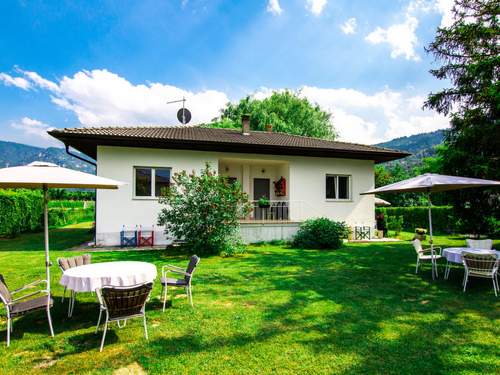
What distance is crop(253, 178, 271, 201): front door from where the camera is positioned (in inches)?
638

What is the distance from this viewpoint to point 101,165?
11914mm

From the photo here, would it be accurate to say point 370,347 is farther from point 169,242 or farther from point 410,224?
point 410,224

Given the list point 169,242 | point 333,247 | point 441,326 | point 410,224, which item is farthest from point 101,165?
point 410,224

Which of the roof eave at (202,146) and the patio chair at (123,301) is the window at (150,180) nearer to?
the roof eave at (202,146)

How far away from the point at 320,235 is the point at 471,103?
25.1ft

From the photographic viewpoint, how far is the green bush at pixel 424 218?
64.3ft

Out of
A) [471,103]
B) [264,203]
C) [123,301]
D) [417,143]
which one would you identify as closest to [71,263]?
[123,301]

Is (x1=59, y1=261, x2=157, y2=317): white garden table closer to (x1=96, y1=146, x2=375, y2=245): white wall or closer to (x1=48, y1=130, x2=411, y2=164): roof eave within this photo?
(x1=96, y1=146, x2=375, y2=245): white wall

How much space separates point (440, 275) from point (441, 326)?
3.83 m

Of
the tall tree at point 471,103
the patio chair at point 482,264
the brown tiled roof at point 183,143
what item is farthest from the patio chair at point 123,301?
the tall tree at point 471,103

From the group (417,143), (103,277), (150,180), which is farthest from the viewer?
(417,143)

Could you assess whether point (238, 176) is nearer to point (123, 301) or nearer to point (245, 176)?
point (245, 176)

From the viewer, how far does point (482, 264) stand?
5875mm

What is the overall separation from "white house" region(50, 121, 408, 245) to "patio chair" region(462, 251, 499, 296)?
763cm
